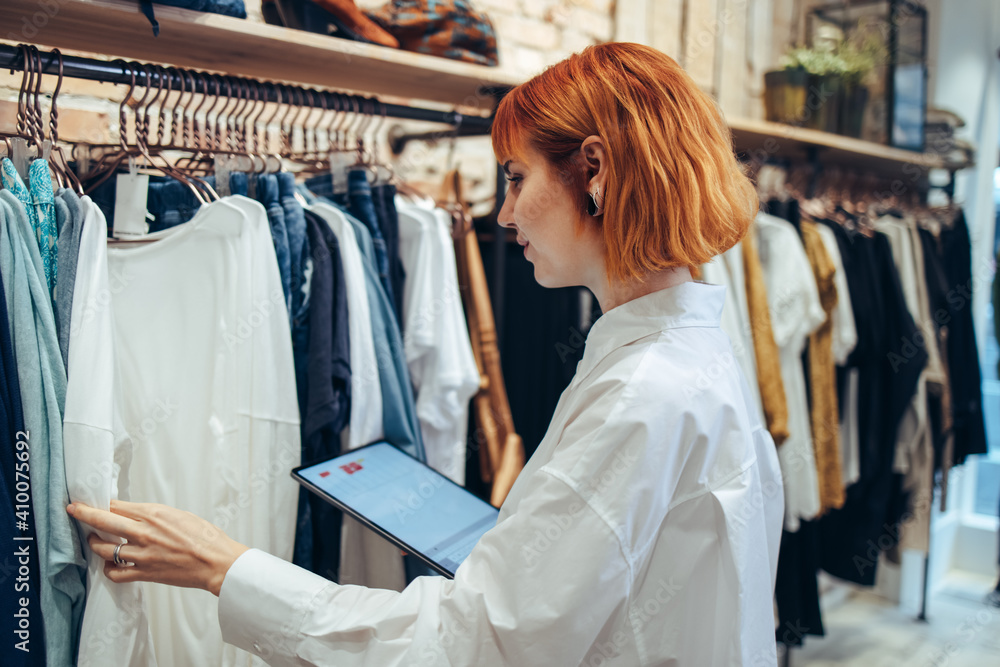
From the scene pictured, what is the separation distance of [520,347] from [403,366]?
66 cm

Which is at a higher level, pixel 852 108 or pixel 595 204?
pixel 852 108

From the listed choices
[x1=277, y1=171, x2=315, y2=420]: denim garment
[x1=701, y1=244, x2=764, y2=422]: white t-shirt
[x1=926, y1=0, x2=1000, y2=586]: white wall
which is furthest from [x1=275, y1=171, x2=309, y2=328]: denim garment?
[x1=926, y1=0, x2=1000, y2=586]: white wall

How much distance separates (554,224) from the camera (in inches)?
38.0

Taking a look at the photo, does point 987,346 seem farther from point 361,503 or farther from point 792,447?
point 361,503

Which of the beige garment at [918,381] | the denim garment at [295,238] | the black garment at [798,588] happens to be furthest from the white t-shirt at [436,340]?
the beige garment at [918,381]

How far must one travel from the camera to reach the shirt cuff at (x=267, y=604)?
90 cm

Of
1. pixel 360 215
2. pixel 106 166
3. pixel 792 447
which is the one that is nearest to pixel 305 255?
pixel 360 215

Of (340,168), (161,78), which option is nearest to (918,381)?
(340,168)

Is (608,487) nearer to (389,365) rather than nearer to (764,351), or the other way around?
(389,365)

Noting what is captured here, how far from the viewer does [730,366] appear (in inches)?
37.4

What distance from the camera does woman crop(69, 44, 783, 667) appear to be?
0.81 metres

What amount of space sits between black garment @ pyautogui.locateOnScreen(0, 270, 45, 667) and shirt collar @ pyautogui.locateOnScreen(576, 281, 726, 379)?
73cm

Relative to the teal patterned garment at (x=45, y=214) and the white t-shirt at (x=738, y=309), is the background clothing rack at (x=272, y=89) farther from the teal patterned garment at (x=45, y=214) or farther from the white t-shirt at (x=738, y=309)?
the white t-shirt at (x=738, y=309)

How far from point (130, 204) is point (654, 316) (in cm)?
88
